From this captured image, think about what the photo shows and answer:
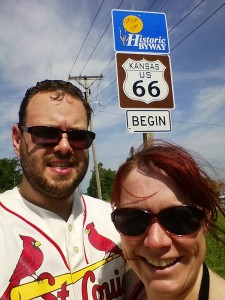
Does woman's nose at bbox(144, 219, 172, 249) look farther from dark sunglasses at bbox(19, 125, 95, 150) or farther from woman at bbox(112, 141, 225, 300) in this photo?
dark sunglasses at bbox(19, 125, 95, 150)

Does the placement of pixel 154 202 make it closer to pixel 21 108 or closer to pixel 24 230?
pixel 24 230

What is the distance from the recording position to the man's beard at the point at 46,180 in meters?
2.25

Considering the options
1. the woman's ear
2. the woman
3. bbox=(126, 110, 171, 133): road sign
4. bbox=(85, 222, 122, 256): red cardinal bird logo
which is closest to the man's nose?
the woman's ear

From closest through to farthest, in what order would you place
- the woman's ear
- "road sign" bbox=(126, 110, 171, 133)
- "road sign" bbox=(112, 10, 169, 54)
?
the woman's ear, "road sign" bbox=(126, 110, 171, 133), "road sign" bbox=(112, 10, 169, 54)

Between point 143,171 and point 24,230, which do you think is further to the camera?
point 24,230

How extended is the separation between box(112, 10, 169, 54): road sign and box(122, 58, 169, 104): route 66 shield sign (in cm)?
16

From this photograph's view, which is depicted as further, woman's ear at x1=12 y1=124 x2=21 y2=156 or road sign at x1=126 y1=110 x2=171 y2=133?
road sign at x1=126 y1=110 x2=171 y2=133

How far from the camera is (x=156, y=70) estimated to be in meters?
4.02

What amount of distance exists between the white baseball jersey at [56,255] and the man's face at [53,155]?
177mm

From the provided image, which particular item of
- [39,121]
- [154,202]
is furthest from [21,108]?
[154,202]

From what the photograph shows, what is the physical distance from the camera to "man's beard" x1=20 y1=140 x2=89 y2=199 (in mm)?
2246

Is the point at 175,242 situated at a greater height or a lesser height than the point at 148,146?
lesser

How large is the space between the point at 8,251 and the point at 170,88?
2755 mm

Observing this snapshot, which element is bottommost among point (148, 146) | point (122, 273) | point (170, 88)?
point (122, 273)
